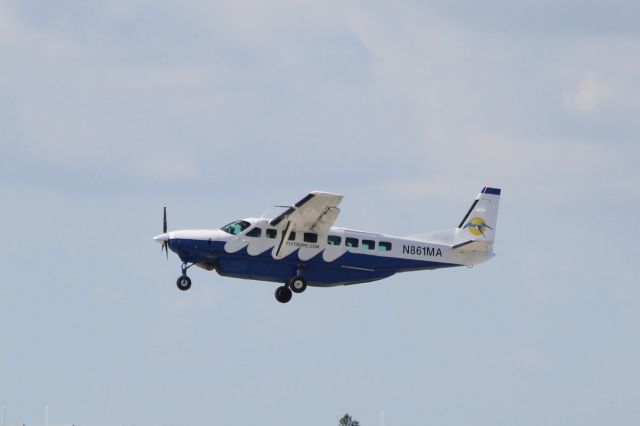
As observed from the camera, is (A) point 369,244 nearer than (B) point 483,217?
Yes

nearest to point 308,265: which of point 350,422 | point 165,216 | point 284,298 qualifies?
point 284,298

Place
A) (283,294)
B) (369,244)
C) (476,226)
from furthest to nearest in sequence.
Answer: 1. (476,226)
2. (369,244)
3. (283,294)

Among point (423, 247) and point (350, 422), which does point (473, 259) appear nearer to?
point (423, 247)

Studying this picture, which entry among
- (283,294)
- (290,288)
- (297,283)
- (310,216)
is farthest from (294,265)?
(310,216)

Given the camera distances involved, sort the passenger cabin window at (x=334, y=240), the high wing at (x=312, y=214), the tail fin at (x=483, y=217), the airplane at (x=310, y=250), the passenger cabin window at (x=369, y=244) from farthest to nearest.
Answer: the tail fin at (x=483, y=217) < the passenger cabin window at (x=369, y=244) < the passenger cabin window at (x=334, y=240) < the airplane at (x=310, y=250) < the high wing at (x=312, y=214)

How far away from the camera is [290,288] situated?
7062 cm

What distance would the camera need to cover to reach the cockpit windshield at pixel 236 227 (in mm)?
69875

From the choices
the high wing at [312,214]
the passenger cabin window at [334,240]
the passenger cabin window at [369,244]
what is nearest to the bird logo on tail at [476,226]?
the passenger cabin window at [369,244]

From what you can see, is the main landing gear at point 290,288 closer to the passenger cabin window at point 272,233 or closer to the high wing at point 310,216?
the high wing at point 310,216

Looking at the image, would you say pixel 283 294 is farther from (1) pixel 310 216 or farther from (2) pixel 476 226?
(2) pixel 476 226

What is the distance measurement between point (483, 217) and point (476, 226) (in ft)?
1.79

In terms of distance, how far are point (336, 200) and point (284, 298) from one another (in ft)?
16.4

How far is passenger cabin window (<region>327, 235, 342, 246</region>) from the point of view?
70.6 metres

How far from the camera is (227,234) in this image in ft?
229
